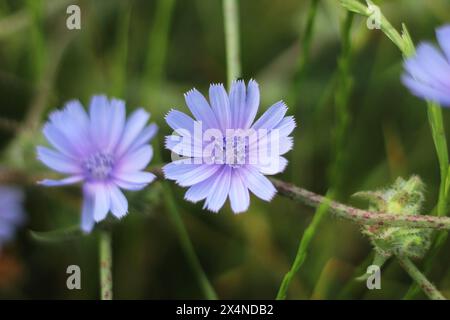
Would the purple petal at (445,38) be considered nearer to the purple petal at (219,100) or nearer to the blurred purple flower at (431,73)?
the blurred purple flower at (431,73)

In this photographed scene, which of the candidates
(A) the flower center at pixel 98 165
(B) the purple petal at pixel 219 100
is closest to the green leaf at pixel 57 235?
(A) the flower center at pixel 98 165

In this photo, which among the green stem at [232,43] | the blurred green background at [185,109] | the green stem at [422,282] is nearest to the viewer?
the green stem at [422,282]

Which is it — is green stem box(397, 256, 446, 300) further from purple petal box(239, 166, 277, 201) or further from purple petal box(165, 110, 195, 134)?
purple petal box(165, 110, 195, 134)

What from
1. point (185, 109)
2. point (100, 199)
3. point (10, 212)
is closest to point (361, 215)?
point (100, 199)

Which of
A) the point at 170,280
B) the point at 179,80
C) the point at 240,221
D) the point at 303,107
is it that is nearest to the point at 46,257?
the point at 170,280

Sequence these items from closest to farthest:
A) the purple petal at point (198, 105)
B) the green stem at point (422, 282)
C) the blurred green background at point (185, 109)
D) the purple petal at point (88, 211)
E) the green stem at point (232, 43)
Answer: the purple petal at point (198, 105) < the green stem at point (422, 282) < the purple petal at point (88, 211) < the green stem at point (232, 43) < the blurred green background at point (185, 109)

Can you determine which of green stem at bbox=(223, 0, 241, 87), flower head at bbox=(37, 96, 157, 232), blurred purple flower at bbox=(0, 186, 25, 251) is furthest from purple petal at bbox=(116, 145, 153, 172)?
blurred purple flower at bbox=(0, 186, 25, 251)
